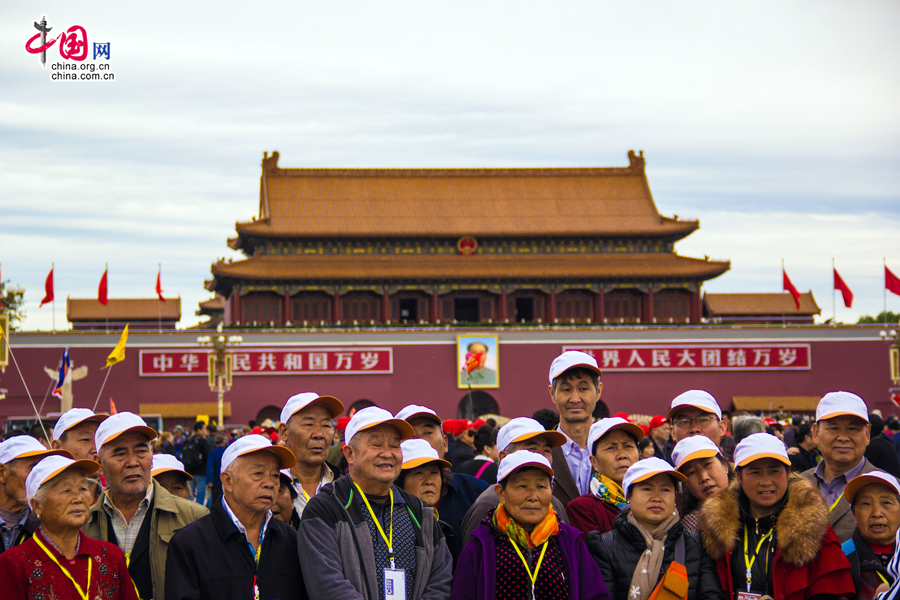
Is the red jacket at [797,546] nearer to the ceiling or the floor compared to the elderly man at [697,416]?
nearer to the floor

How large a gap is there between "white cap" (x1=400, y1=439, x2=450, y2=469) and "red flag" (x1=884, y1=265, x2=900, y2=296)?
24.1 m

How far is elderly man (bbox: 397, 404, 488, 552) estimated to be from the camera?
18.5ft

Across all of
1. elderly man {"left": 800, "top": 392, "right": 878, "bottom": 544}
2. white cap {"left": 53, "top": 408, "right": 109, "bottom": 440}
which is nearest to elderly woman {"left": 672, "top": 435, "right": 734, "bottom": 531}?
elderly man {"left": 800, "top": 392, "right": 878, "bottom": 544}

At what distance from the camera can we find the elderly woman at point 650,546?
4512 mm

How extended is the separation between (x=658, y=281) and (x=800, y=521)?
2771cm

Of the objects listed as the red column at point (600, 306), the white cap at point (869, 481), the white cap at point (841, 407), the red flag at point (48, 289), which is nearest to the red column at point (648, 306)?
the red column at point (600, 306)

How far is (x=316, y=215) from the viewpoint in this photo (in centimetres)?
3247

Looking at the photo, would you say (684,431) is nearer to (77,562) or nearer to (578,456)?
(578,456)

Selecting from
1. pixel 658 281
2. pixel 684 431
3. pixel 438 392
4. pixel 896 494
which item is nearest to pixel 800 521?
pixel 896 494

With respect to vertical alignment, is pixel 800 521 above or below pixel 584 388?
below

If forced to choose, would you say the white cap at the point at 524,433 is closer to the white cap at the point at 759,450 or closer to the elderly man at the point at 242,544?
the white cap at the point at 759,450

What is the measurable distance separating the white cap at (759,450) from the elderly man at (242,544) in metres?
2.21

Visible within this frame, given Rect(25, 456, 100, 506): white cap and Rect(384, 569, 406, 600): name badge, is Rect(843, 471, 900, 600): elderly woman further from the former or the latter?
Rect(25, 456, 100, 506): white cap

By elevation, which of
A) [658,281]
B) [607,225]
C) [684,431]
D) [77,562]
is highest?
[607,225]
